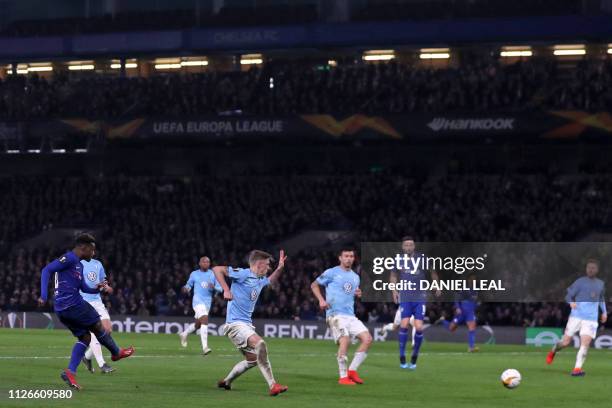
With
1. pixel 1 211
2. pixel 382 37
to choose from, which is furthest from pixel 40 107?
pixel 382 37

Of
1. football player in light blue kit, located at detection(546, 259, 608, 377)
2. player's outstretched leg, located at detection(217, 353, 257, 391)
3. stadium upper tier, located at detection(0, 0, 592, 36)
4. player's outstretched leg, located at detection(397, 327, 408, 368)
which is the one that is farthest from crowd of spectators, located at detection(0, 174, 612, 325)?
player's outstretched leg, located at detection(217, 353, 257, 391)

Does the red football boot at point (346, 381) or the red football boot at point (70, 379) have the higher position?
the red football boot at point (70, 379)

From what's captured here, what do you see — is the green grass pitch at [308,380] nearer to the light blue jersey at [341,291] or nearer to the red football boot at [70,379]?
the red football boot at [70,379]

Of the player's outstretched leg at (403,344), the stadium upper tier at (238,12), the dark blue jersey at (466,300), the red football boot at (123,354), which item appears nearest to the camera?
the red football boot at (123,354)

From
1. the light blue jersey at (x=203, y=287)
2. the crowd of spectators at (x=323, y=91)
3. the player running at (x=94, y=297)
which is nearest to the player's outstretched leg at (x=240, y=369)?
the player running at (x=94, y=297)

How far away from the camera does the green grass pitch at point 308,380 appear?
1836 centimetres

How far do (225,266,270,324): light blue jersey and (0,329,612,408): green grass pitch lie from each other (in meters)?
1.19

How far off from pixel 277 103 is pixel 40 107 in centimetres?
1165

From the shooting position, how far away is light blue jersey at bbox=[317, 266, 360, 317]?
22.2m

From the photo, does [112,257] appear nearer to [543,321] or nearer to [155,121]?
[155,121]

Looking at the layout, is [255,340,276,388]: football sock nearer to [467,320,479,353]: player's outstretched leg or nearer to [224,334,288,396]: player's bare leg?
[224,334,288,396]: player's bare leg

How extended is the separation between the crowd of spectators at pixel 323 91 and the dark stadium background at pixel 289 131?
Answer: 9 cm

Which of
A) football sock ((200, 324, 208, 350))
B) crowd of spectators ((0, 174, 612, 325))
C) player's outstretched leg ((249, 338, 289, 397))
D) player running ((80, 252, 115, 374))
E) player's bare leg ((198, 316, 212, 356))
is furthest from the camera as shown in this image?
crowd of spectators ((0, 174, 612, 325))

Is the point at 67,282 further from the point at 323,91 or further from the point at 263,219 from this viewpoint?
the point at 323,91
